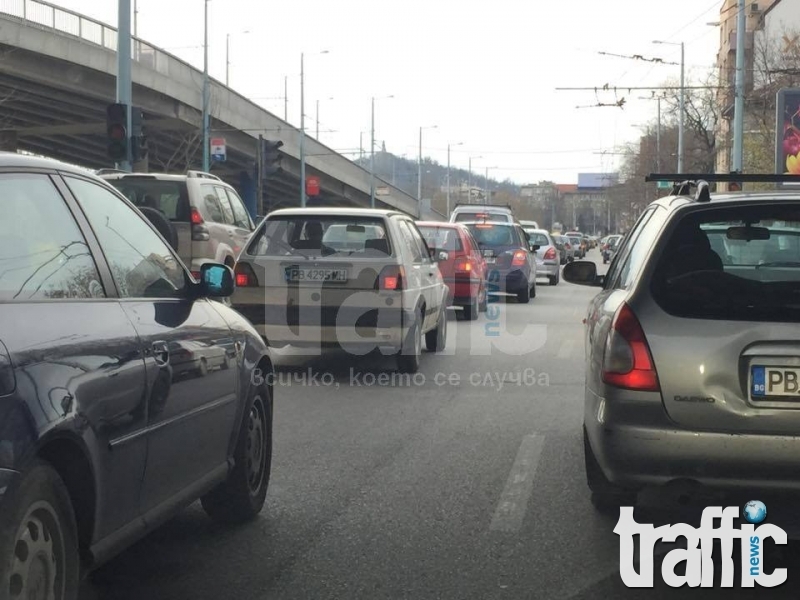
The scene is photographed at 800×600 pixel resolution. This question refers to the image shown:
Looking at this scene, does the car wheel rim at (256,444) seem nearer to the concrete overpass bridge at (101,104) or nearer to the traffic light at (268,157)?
the traffic light at (268,157)

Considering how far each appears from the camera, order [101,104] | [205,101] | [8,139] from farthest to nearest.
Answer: [8,139] < [205,101] < [101,104]

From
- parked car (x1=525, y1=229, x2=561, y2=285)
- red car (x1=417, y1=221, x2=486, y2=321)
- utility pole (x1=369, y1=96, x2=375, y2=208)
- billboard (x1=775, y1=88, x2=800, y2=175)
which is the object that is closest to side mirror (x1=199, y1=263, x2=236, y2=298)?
red car (x1=417, y1=221, x2=486, y2=321)

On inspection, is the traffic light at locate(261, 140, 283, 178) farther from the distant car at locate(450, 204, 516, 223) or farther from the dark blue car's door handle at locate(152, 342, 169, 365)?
the dark blue car's door handle at locate(152, 342, 169, 365)

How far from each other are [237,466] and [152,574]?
2.74ft

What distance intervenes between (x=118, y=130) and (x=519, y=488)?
44.8 feet

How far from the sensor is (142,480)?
4.15 m

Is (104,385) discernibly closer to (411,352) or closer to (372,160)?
(411,352)

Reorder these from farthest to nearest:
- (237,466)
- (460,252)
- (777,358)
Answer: (460,252), (237,466), (777,358)

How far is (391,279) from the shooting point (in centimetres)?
1078

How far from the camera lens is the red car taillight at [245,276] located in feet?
35.7

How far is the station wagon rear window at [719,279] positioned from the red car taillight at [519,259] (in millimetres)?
17706

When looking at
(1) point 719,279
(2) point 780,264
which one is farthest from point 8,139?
(1) point 719,279

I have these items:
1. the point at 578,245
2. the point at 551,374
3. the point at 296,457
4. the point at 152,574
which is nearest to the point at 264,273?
the point at 551,374

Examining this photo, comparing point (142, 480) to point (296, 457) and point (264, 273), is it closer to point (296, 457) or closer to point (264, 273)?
point (296, 457)
